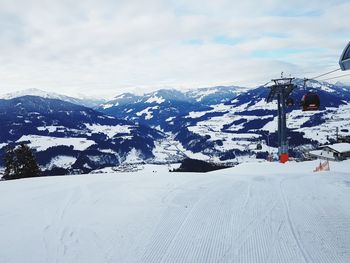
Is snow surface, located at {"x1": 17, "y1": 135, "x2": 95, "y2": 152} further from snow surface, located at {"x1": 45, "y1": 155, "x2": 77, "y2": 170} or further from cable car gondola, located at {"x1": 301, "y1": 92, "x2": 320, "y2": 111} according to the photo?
cable car gondola, located at {"x1": 301, "y1": 92, "x2": 320, "y2": 111}

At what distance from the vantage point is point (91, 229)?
949 centimetres

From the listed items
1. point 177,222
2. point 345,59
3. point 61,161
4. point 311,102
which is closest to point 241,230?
point 177,222

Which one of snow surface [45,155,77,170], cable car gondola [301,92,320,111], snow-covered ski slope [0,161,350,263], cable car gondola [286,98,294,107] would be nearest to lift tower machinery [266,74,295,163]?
cable car gondola [286,98,294,107]

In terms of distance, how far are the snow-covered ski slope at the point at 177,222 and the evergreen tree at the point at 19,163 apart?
23826 millimetres

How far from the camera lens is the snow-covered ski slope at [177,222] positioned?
7.86 meters

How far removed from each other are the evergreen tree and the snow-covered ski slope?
23.8 m

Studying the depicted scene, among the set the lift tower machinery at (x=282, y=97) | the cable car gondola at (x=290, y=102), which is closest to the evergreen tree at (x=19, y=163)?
the lift tower machinery at (x=282, y=97)

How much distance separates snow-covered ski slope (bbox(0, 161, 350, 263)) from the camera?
25.8 ft

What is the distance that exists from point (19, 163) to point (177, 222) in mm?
33217

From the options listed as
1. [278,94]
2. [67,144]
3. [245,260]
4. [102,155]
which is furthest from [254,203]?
[67,144]

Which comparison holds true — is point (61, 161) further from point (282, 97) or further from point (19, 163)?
point (282, 97)

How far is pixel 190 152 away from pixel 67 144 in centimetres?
7544

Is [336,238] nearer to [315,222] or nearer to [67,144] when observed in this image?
[315,222]

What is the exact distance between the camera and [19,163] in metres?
37.4
